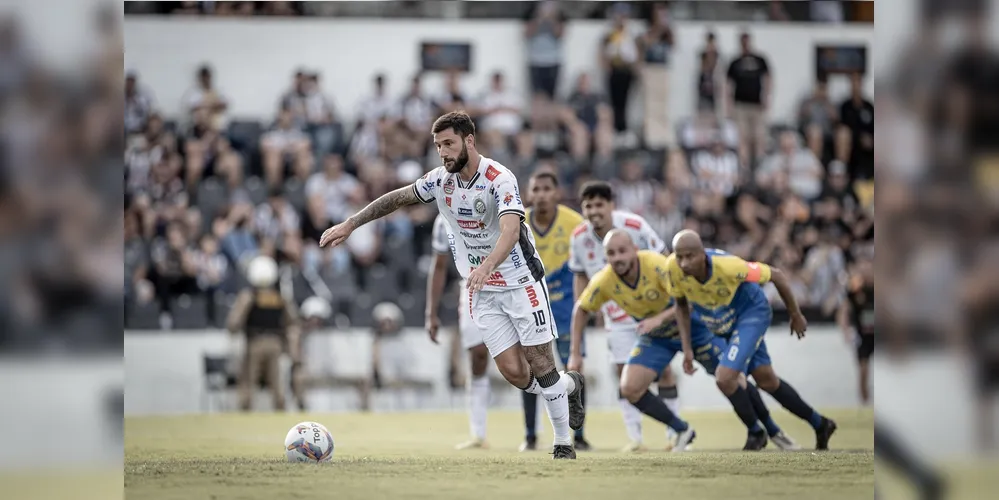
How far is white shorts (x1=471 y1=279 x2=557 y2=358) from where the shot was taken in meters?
9.42

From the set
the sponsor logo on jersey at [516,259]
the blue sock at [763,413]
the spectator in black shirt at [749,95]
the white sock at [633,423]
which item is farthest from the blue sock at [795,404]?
the spectator in black shirt at [749,95]

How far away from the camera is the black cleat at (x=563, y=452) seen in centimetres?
964

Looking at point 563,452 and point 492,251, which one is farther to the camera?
point 563,452

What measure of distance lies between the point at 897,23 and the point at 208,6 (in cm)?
2319

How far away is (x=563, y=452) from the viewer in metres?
9.66

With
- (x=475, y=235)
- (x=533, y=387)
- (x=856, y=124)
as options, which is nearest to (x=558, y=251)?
(x=533, y=387)

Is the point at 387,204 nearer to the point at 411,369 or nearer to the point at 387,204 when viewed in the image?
the point at 387,204

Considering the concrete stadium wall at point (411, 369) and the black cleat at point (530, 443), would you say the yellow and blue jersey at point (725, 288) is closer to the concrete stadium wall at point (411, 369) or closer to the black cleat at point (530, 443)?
the black cleat at point (530, 443)

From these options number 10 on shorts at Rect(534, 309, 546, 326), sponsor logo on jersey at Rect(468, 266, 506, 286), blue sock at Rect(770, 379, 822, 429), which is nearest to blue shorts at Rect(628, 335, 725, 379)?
blue sock at Rect(770, 379, 822, 429)

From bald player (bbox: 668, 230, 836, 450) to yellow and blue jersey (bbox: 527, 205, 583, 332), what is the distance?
6.26 feet

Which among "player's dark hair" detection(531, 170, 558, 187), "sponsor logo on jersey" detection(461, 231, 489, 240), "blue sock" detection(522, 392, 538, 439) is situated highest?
"player's dark hair" detection(531, 170, 558, 187)

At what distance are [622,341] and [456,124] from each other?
16.0 ft

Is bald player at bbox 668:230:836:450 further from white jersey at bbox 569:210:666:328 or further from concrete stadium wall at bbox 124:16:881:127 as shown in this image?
concrete stadium wall at bbox 124:16:881:127

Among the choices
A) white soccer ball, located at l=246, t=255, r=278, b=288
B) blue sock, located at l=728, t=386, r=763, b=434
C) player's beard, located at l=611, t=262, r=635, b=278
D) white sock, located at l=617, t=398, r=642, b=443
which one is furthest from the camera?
white soccer ball, located at l=246, t=255, r=278, b=288
